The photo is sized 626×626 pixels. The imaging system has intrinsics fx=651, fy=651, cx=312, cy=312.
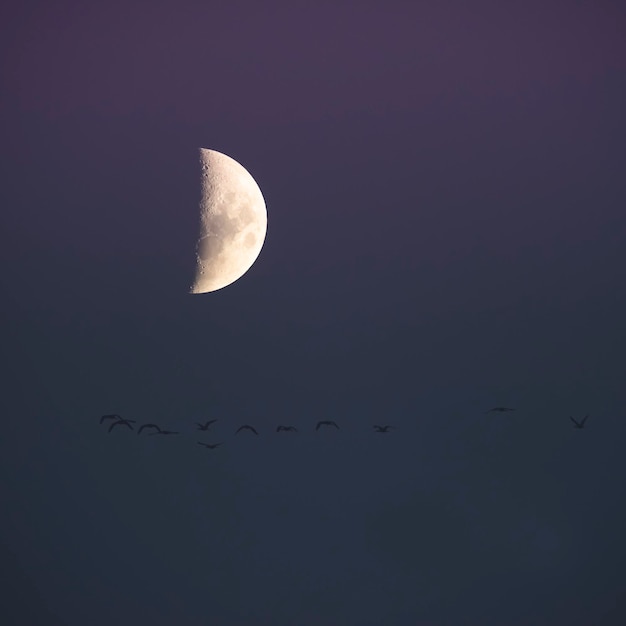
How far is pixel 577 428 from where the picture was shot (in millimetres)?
22422

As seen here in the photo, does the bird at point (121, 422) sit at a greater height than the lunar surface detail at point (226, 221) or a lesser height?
lesser

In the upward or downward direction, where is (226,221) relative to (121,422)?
upward

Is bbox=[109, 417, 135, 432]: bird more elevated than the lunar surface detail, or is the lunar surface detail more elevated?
the lunar surface detail

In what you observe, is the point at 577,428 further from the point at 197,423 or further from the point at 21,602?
the point at 21,602

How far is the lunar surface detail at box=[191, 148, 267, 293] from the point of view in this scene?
17734 mm

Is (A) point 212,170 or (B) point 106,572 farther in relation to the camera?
(B) point 106,572

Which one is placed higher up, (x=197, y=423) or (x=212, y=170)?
(x=212, y=170)

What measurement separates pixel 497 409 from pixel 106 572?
570 inches

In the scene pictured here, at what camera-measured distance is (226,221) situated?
695 inches

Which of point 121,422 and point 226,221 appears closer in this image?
point 226,221

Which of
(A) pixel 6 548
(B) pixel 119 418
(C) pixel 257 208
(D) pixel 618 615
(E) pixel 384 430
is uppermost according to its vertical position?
(C) pixel 257 208

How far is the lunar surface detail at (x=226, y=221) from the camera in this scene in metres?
17.7

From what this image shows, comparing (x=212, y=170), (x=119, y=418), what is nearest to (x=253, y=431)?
(x=119, y=418)

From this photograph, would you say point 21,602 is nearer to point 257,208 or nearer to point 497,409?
point 257,208
